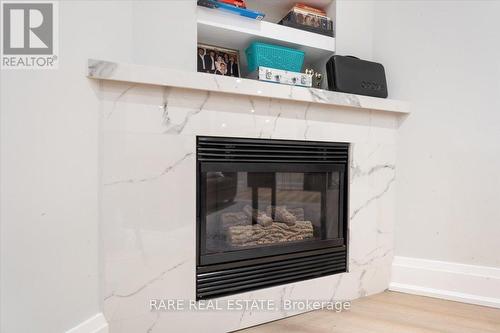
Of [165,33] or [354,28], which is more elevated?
[354,28]

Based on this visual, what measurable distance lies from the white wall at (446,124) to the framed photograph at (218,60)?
3.11 ft

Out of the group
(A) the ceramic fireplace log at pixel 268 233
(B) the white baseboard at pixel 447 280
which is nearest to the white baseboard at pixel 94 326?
(A) the ceramic fireplace log at pixel 268 233

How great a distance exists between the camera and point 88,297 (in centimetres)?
105

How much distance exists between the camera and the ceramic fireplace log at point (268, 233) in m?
1.47

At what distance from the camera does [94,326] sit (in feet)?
3.49

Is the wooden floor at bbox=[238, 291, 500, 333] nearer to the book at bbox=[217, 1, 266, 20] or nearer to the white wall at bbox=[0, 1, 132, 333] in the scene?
the white wall at bbox=[0, 1, 132, 333]

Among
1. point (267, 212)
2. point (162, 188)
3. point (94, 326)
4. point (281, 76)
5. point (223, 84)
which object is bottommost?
point (94, 326)

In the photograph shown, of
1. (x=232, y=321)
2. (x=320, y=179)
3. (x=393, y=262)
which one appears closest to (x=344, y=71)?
(x=320, y=179)

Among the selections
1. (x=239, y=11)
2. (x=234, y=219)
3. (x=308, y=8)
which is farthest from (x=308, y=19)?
(x=234, y=219)

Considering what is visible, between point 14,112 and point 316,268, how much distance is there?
1437 mm

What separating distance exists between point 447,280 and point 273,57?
1574 millimetres

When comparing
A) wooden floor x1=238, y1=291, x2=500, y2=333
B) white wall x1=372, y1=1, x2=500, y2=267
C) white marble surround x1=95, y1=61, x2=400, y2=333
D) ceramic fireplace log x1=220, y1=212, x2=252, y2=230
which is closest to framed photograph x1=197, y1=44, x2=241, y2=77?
white marble surround x1=95, y1=61, x2=400, y2=333

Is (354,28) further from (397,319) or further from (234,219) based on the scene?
(397,319)

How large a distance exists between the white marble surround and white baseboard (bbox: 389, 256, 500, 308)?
61 cm
